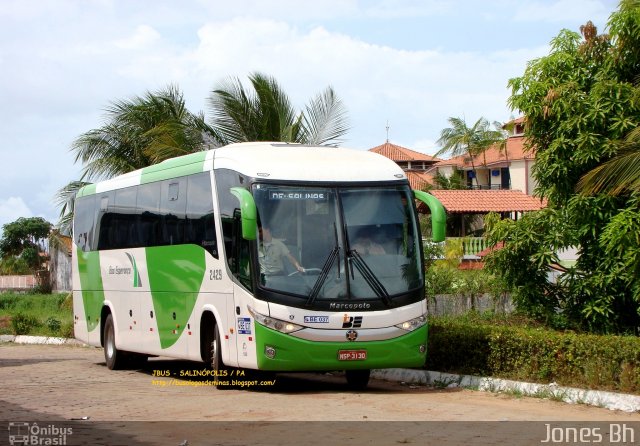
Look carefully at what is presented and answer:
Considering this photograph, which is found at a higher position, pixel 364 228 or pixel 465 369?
pixel 364 228

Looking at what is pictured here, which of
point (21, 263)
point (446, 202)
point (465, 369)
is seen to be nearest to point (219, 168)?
point (465, 369)

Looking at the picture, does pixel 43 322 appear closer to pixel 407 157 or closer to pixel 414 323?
pixel 414 323

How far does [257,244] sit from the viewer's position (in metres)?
14.5

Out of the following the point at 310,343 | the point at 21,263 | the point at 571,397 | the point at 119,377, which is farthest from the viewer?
the point at 21,263

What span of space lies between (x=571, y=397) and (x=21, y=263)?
65.9 m

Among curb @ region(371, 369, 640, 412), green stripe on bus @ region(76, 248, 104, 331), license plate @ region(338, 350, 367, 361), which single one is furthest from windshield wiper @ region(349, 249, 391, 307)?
green stripe on bus @ region(76, 248, 104, 331)

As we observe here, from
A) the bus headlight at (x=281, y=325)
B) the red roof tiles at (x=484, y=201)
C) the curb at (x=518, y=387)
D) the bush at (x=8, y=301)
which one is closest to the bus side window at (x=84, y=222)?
the curb at (x=518, y=387)

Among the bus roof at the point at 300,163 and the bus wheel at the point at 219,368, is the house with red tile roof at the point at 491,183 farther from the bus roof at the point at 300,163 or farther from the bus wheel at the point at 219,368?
the bus wheel at the point at 219,368

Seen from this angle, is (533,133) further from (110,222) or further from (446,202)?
(446,202)

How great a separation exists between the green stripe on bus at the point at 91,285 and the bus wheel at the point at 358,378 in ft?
→ 24.5

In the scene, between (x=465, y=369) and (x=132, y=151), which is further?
(x=132, y=151)

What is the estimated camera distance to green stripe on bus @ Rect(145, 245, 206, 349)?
54.8 ft

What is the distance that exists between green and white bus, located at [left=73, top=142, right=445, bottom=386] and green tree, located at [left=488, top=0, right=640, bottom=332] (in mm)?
3693

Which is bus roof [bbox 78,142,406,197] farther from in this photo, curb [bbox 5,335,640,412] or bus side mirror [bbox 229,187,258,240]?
curb [bbox 5,335,640,412]
